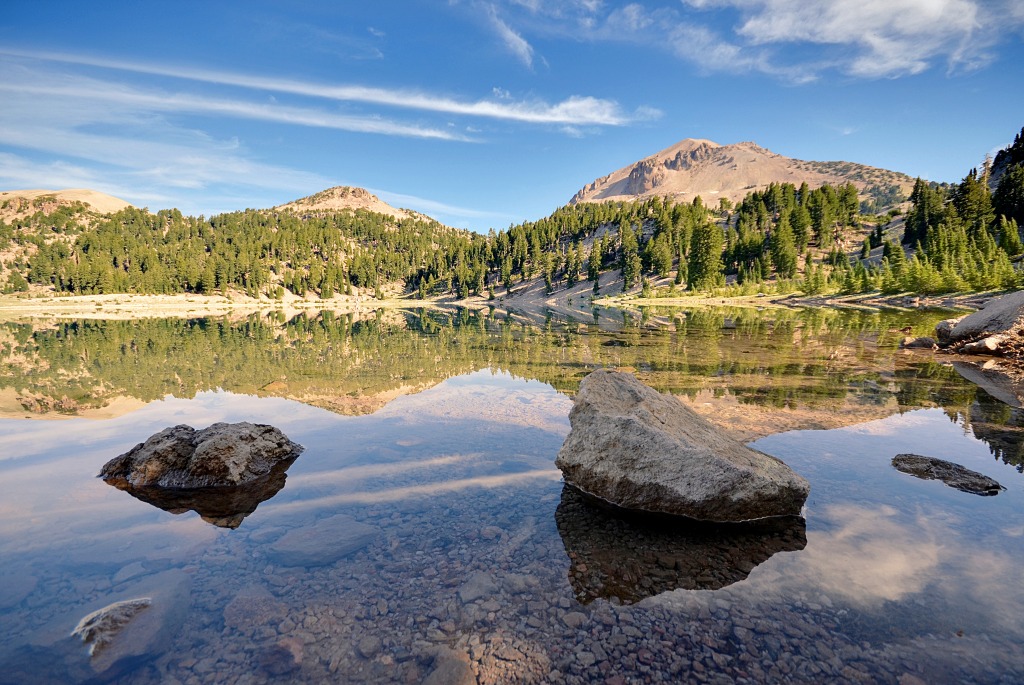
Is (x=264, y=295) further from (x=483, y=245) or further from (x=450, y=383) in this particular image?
(x=450, y=383)

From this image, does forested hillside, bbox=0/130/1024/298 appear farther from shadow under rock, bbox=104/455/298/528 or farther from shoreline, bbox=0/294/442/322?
shadow under rock, bbox=104/455/298/528

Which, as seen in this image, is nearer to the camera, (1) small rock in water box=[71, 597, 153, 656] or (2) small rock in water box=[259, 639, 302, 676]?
(2) small rock in water box=[259, 639, 302, 676]

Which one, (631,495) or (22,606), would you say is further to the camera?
(631,495)

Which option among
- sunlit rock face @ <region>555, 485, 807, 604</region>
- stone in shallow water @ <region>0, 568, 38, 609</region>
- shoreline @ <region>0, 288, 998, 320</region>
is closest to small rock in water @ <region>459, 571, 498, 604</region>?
sunlit rock face @ <region>555, 485, 807, 604</region>

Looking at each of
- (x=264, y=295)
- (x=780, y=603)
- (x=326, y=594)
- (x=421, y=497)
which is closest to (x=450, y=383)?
(x=421, y=497)

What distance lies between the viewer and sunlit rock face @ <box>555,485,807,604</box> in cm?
686

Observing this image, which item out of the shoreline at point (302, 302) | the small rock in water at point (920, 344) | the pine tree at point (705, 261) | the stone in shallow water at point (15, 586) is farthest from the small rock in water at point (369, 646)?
the pine tree at point (705, 261)

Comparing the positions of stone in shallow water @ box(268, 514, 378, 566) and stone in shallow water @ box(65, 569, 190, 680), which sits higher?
stone in shallow water @ box(268, 514, 378, 566)

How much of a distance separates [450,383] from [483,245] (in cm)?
18057

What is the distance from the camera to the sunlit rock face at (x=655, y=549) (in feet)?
22.5

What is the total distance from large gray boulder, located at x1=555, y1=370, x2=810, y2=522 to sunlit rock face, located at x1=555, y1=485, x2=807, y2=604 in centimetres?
32

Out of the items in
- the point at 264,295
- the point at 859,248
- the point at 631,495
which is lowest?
the point at 631,495

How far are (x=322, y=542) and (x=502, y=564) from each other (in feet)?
10.5

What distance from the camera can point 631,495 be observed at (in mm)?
9242
